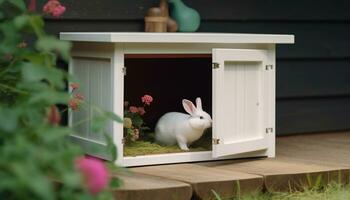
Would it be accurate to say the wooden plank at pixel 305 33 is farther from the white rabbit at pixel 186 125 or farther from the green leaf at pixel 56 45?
the green leaf at pixel 56 45

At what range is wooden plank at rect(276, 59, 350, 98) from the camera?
486 cm

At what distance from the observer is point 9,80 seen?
2879 mm

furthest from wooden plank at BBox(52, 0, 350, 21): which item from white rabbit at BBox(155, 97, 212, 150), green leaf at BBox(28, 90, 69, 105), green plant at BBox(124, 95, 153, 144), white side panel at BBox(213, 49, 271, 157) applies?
green leaf at BBox(28, 90, 69, 105)

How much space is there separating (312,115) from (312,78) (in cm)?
23

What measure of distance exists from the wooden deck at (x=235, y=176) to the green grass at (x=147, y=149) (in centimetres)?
12

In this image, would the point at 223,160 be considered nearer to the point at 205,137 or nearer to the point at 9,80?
the point at 205,137

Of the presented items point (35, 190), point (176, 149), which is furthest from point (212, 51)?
point (35, 190)

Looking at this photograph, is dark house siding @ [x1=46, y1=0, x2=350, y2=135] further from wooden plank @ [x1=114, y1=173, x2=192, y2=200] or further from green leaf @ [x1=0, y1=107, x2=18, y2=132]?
green leaf @ [x1=0, y1=107, x2=18, y2=132]

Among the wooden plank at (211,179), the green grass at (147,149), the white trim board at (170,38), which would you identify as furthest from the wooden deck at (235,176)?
the white trim board at (170,38)

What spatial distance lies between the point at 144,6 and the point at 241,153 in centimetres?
103

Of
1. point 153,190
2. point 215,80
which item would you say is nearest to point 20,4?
point 153,190

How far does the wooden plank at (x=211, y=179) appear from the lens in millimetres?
3131

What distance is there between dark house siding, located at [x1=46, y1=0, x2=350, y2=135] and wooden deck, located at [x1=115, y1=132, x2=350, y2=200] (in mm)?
850

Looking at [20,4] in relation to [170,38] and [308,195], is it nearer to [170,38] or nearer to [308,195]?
[170,38]
